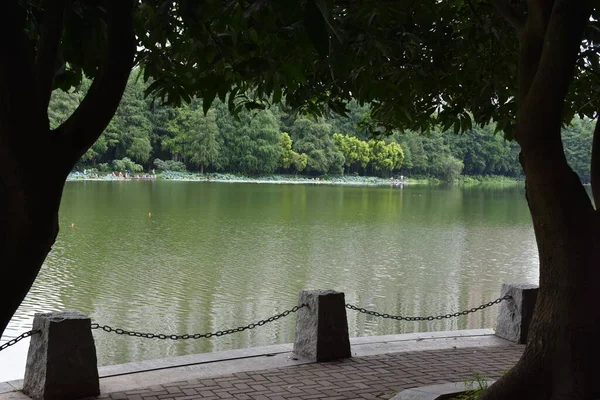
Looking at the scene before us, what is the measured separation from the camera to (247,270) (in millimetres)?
17594

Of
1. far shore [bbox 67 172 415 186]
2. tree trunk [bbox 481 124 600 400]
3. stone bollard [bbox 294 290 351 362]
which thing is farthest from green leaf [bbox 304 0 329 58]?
far shore [bbox 67 172 415 186]

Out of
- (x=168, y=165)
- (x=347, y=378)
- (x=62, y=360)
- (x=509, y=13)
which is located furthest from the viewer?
(x=168, y=165)

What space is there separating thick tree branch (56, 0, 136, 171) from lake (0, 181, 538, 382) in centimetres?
639

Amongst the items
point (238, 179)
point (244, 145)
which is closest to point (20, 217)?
point (244, 145)

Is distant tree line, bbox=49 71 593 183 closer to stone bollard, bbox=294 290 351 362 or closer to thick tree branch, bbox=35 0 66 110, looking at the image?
stone bollard, bbox=294 290 351 362

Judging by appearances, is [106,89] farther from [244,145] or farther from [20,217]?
[244,145]

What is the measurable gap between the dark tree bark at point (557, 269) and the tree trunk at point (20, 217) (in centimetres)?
261

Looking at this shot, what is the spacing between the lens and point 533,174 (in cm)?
415

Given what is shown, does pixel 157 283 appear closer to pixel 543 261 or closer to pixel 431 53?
pixel 431 53

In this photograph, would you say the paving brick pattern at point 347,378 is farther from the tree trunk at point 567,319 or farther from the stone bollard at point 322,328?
the tree trunk at point 567,319

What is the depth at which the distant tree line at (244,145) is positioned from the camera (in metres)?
72.2

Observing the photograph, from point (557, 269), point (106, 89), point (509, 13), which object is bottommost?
point (557, 269)

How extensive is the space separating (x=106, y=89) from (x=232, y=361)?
14.1 ft

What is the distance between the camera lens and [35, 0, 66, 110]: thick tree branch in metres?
2.66
